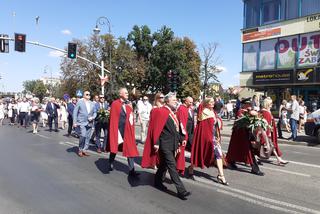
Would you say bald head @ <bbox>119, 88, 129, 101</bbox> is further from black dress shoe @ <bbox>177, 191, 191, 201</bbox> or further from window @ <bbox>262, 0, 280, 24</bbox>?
window @ <bbox>262, 0, 280, 24</bbox>

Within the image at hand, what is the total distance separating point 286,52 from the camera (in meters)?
29.8

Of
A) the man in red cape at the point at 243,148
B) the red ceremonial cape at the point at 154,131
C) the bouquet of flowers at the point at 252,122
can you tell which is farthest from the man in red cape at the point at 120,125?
the bouquet of flowers at the point at 252,122

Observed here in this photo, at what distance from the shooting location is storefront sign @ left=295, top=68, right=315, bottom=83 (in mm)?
27045

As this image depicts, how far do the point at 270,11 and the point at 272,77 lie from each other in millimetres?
5806

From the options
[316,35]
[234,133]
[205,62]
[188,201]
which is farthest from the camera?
[205,62]

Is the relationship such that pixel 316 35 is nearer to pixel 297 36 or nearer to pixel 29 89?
pixel 297 36

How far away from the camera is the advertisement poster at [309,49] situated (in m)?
27.6

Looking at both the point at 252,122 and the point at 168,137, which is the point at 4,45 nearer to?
the point at 252,122

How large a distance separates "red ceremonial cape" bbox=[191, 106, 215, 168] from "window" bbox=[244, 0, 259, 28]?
1076 inches

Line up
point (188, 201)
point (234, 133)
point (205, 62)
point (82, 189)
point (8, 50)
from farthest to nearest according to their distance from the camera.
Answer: point (205, 62)
point (8, 50)
point (234, 133)
point (82, 189)
point (188, 201)

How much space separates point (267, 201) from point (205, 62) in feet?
176

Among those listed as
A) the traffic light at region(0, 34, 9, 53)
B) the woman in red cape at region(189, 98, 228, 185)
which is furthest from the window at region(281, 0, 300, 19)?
the woman in red cape at region(189, 98, 228, 185)

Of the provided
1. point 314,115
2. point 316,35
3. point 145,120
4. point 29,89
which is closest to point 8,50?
point 145,120

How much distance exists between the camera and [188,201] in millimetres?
5832
